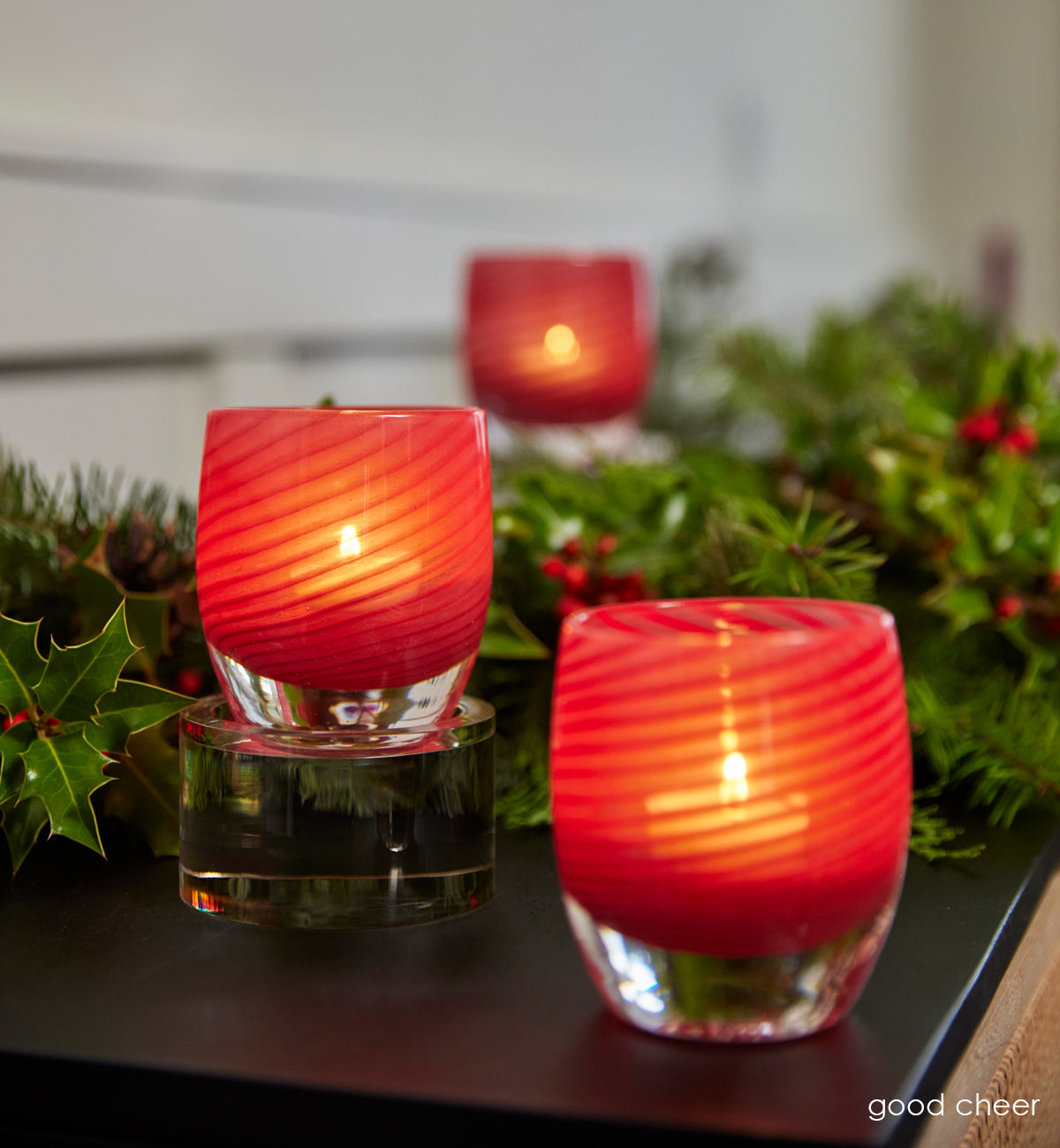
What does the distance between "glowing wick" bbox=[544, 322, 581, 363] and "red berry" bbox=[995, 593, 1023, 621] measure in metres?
0.45

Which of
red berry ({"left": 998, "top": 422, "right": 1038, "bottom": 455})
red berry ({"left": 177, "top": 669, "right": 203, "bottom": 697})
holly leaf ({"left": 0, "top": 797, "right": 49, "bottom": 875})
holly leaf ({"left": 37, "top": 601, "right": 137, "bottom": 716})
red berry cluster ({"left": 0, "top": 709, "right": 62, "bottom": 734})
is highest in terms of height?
red berry ({"left": 998, "top": 422, "right": 1038, "bottom": 455})

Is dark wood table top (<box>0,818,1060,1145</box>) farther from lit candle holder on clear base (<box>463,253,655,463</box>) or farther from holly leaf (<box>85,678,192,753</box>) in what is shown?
lit candle holder on clear base (<box>463,253,655,463</box>)

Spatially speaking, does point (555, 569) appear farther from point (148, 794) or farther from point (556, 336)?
point (556, 336)

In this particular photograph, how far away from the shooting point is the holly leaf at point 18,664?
0.39 metres

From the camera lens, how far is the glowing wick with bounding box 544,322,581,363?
3.02 feet

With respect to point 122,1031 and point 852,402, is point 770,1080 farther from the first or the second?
point 852,402

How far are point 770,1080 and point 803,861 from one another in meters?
0.04

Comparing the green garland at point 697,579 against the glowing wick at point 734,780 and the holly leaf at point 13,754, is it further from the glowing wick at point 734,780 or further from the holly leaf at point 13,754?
the glowing wick at point 734,780

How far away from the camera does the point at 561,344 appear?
3.03ft

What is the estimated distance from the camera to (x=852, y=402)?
880 millimetres

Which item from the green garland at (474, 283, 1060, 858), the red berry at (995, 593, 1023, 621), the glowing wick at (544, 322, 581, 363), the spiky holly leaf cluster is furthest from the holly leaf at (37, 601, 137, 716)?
the glowing wick at (544, 322, 581, 363)

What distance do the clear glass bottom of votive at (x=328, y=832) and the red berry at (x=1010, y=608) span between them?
24 cm

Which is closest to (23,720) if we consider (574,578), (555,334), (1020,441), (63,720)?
(63,720)

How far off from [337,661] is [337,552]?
3cm
